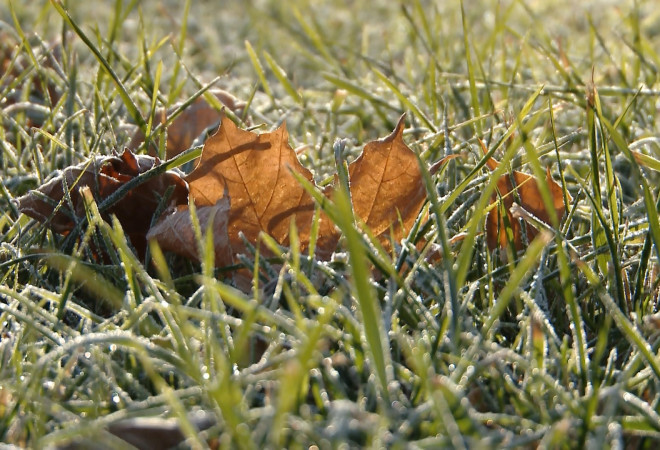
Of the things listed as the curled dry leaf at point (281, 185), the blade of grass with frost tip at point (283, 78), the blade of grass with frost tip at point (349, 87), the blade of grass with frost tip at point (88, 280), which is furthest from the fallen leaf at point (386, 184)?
the blade of grass with frost tip at point (283, 78)

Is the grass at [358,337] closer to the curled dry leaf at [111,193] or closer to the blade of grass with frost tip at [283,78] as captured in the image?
Answer: the curled dry leaf at [111,193]

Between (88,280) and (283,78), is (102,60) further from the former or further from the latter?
(283,78)

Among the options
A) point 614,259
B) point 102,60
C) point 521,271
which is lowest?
point 614,259

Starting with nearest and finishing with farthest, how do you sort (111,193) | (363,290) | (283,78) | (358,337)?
(363,290) < (358,337) < (111,193) < (283,78)

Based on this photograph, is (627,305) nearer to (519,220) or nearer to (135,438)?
(519,220)

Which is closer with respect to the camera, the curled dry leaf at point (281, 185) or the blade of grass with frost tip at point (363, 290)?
the blade of grass with frost tip at point (363, 290)

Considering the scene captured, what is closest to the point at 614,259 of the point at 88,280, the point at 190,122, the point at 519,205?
the point at 519,205
